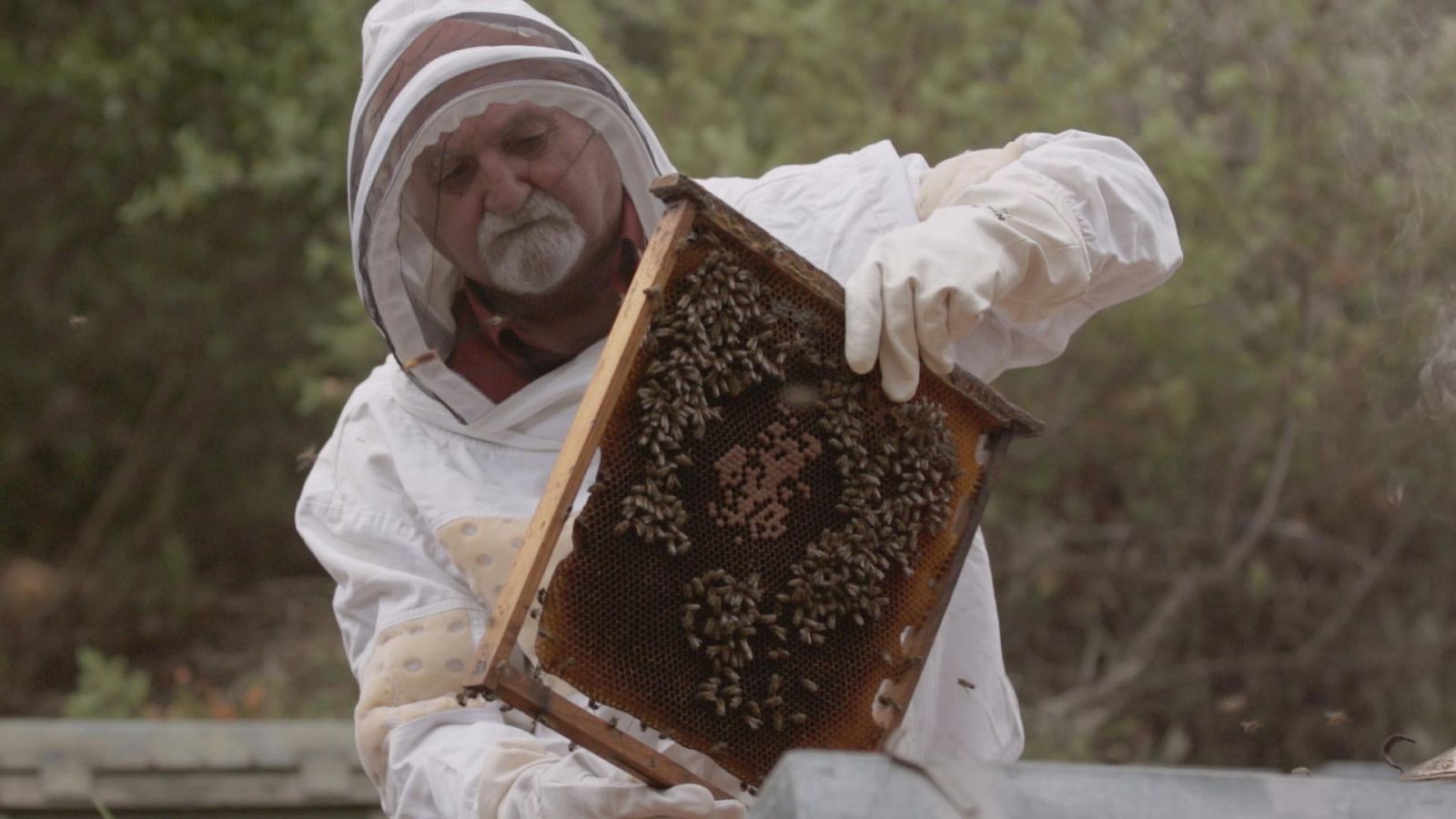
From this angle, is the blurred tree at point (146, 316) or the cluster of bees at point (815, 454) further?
the blurred tree at point (146, 316)

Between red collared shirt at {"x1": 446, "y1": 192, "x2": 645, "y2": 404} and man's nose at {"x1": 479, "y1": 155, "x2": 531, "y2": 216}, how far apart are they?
0.63 feet

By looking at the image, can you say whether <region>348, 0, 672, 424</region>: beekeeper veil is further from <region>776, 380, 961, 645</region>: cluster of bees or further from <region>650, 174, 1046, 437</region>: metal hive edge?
<region>776, 380, 961, 645</region>: cluster of bees

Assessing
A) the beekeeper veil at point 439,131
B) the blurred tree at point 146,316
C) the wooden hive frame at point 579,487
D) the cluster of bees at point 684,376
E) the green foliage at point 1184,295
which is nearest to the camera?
the wooden hive frame at point 579,487

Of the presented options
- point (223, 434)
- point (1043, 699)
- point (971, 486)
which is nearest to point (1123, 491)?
point (1043, 699)

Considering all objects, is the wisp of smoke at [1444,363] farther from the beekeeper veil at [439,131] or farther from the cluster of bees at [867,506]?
the beekeeper veil at [439,131]

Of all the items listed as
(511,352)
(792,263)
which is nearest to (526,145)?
(511,352)

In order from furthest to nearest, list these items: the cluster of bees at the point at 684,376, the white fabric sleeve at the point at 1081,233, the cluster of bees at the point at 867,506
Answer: the white fabric sleeve at the point at 1081,233 → the cluster of bees at the point at 867,506 → the cluster of bees at the point at 684,376

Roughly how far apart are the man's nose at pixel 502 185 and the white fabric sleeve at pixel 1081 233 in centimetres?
75

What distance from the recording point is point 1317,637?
23.8 ft

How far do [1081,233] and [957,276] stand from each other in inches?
13.1

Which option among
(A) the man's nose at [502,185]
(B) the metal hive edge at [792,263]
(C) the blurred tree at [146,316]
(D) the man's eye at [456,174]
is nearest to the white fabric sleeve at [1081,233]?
(B) the metal hive edge at [792,263]

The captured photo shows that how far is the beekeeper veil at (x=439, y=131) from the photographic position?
9.52 ft

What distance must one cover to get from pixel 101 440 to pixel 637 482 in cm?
901

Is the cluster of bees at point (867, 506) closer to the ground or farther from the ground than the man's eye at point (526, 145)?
closer to the ground
